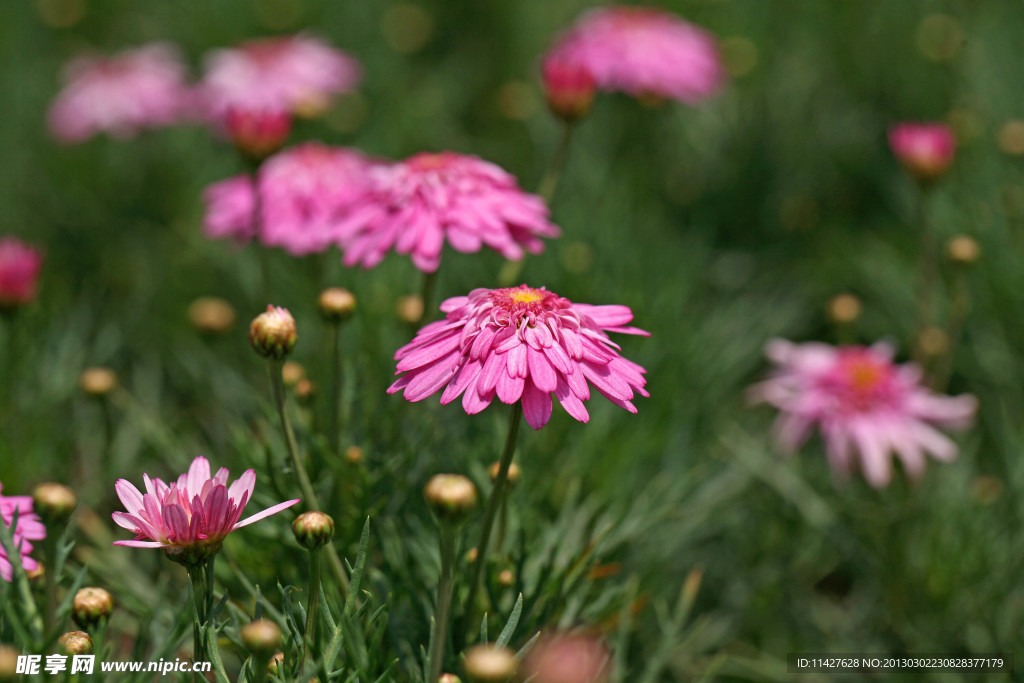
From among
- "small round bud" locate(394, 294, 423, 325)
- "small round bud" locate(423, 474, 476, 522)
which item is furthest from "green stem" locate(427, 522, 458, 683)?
"small round bud" locate(394, 294, 423, 325)

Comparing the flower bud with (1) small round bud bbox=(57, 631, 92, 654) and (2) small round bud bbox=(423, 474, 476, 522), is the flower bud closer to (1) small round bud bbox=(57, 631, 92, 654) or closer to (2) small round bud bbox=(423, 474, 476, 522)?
(2) small round bud bbox=(423, 474, 476, 522)

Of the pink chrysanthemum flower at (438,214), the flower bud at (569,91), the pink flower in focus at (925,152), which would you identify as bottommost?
the pink chrysanthemum flower at (438,214)

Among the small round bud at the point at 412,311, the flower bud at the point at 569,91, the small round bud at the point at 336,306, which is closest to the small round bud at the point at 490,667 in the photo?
the small round bud at the point at 336,306

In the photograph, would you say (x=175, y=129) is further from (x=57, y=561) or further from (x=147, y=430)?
(x=57, y=561)

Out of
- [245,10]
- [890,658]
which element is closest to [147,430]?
[890,658]

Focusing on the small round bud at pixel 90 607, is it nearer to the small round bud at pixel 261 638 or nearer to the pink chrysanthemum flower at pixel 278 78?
the small round bud at pixel 261 638

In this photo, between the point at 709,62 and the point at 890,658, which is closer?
the point at 890,658
